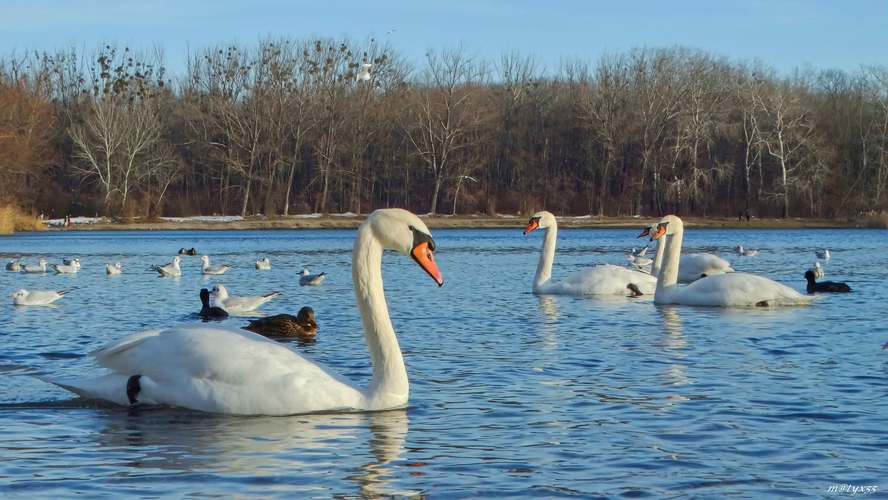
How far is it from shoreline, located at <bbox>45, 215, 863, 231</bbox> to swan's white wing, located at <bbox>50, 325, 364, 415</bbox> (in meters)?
50.9

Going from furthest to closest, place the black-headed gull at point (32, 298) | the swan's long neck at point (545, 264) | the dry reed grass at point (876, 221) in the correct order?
the dry reed grass at point (876, 221), the swan's long neck at point (545, 264), the black-headed gull at point (32, 298)

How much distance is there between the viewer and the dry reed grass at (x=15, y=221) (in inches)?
1893

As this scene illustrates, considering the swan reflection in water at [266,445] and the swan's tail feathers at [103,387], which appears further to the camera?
the swan's tail feathers at [103,387]

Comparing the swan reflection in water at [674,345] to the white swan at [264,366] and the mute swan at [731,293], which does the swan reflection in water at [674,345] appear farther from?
the white swan at [264,366]

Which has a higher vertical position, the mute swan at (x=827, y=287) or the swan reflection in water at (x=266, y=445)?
the mute swan at (x=827, y=287)

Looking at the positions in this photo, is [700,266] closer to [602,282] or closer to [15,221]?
[602,282]

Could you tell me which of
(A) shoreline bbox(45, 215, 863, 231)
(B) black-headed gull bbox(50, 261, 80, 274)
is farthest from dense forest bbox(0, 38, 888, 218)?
(B) black-headed gull bbox(50, 261, 80, 274)

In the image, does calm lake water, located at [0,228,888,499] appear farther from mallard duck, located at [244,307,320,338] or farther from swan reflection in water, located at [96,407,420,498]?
mallard duck, located at [244,307,320,338]

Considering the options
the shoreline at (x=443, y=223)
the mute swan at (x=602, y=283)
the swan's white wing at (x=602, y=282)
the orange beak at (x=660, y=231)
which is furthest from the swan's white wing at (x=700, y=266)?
the shoreline at (x=443, y=223)

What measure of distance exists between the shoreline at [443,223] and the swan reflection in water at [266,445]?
51097 mm

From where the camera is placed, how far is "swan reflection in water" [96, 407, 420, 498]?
543 centimetres

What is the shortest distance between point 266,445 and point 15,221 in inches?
1938

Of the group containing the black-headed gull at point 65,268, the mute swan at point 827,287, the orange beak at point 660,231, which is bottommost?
the black-headed gull at point 65,268

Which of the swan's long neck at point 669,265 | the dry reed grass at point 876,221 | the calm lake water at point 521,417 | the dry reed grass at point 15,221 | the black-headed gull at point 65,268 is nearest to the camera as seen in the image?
the calm lake water at point 521,417
